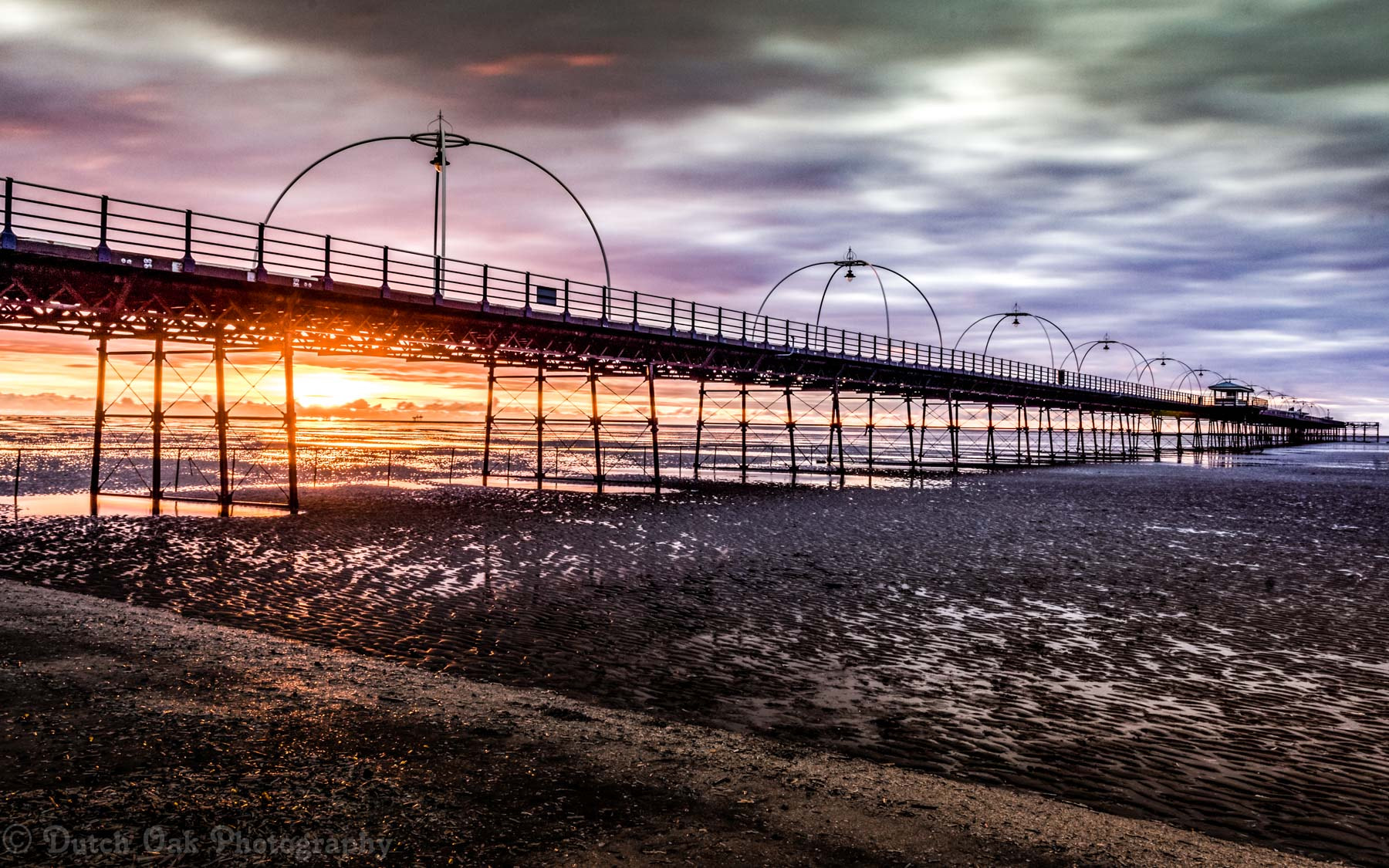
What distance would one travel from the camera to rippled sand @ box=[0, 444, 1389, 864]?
684 centimetres

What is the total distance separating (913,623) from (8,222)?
20.9 metres

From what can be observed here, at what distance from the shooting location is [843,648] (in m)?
10.2

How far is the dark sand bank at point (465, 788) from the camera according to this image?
15.7ft

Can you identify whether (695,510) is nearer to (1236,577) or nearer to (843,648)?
(1236,577)

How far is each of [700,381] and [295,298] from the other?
2581cm

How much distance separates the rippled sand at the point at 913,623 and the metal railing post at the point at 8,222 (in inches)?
253

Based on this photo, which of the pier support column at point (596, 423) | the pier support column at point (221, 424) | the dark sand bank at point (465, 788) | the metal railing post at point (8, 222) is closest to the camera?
the dark sand bank at point (465, 788)

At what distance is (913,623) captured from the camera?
1165 cm

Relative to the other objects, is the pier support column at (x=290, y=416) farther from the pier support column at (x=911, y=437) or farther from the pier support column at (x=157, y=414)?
the pier support column at (x=911, y=437)

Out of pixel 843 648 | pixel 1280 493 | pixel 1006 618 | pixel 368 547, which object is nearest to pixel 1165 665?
pixel 1006 618

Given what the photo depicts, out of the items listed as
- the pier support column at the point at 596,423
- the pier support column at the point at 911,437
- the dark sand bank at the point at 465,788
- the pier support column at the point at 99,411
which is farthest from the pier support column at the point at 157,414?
the pier support column at the point at 911,437

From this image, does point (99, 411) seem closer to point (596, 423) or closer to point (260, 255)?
point (260, 255)

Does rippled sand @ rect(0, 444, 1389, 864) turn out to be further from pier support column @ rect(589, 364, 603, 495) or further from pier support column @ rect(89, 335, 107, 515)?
pier support column @ rect(589, 364, 603, 495)

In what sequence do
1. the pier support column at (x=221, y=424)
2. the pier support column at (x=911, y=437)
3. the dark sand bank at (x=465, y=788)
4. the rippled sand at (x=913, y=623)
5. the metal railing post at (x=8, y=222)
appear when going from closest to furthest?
the dark sand bank at (x=465, y=788), the rippled sand at (x=913, y=623), the metal railing post at (x=8, y=222), the pier support column at (x=221, y=424), the pier support column at (x=911, y=437)
